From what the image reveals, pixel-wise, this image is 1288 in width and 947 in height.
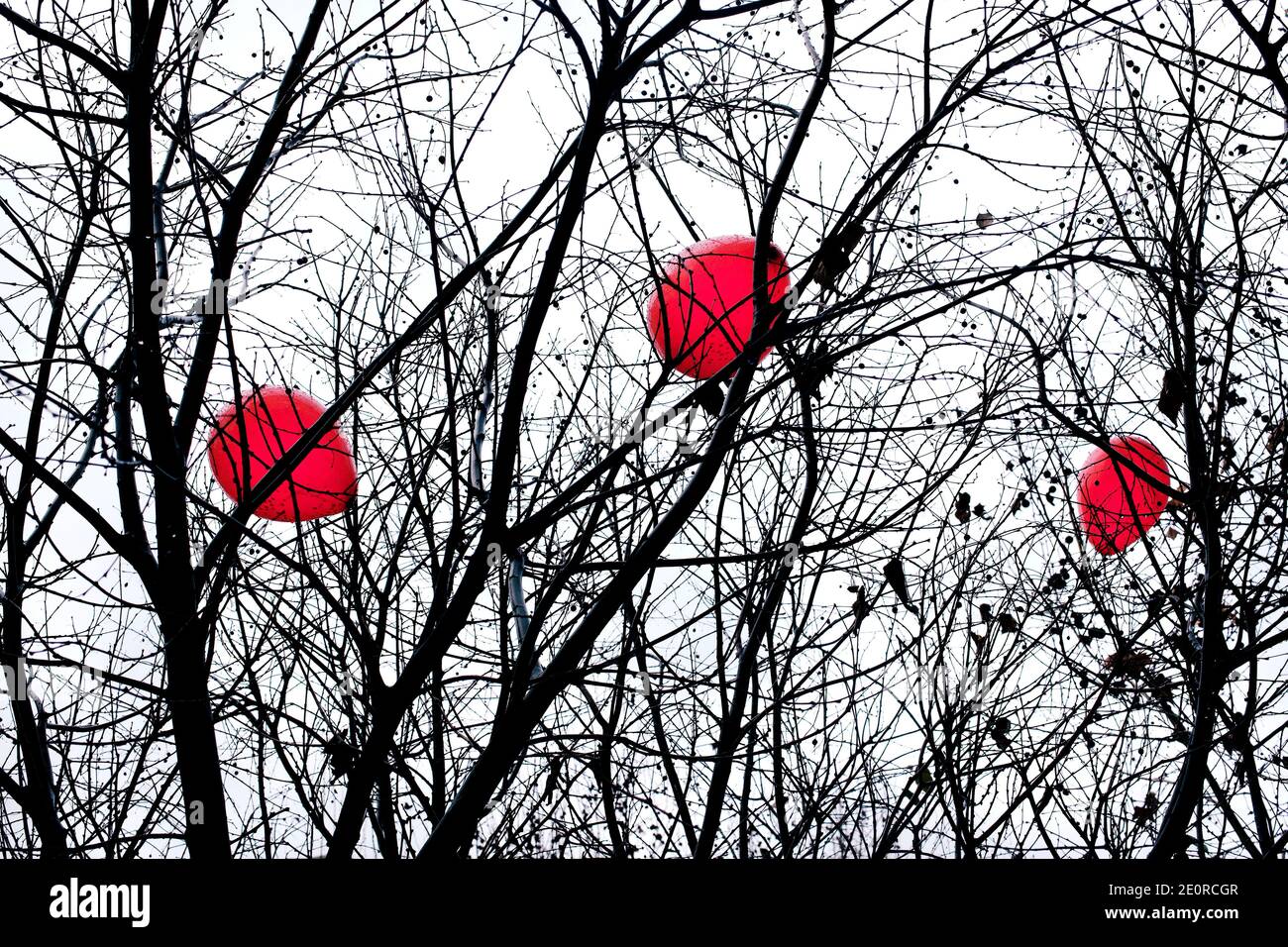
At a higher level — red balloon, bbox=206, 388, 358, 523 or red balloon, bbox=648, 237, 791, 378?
red balloon, bbox=648, 237, 791, 378

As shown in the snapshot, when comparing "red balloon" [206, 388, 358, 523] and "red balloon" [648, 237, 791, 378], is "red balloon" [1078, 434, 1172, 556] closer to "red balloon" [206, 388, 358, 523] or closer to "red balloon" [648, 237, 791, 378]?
"red balloon" [648, 237, 791, 378]

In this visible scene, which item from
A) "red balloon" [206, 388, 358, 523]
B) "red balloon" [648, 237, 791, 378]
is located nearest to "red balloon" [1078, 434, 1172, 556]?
"red balloon" [648, 237, 791, 378]

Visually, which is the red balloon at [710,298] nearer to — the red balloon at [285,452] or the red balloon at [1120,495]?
the red balloon at [285,452]

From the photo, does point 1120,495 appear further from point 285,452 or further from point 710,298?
point 285,452

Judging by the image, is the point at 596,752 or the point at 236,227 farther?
the point at 596,752

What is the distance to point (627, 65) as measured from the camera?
3447 millimetres

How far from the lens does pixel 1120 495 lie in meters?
4.18

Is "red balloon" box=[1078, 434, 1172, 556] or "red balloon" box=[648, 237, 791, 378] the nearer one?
"red balloon" box=[648, 237, 791, 378]

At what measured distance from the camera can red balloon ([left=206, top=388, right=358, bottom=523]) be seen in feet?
11.9

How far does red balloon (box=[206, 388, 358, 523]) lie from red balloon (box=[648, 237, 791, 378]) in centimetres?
110

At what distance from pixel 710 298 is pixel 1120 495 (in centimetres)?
168

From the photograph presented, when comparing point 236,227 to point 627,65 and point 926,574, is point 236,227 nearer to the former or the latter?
→ point 627,65
